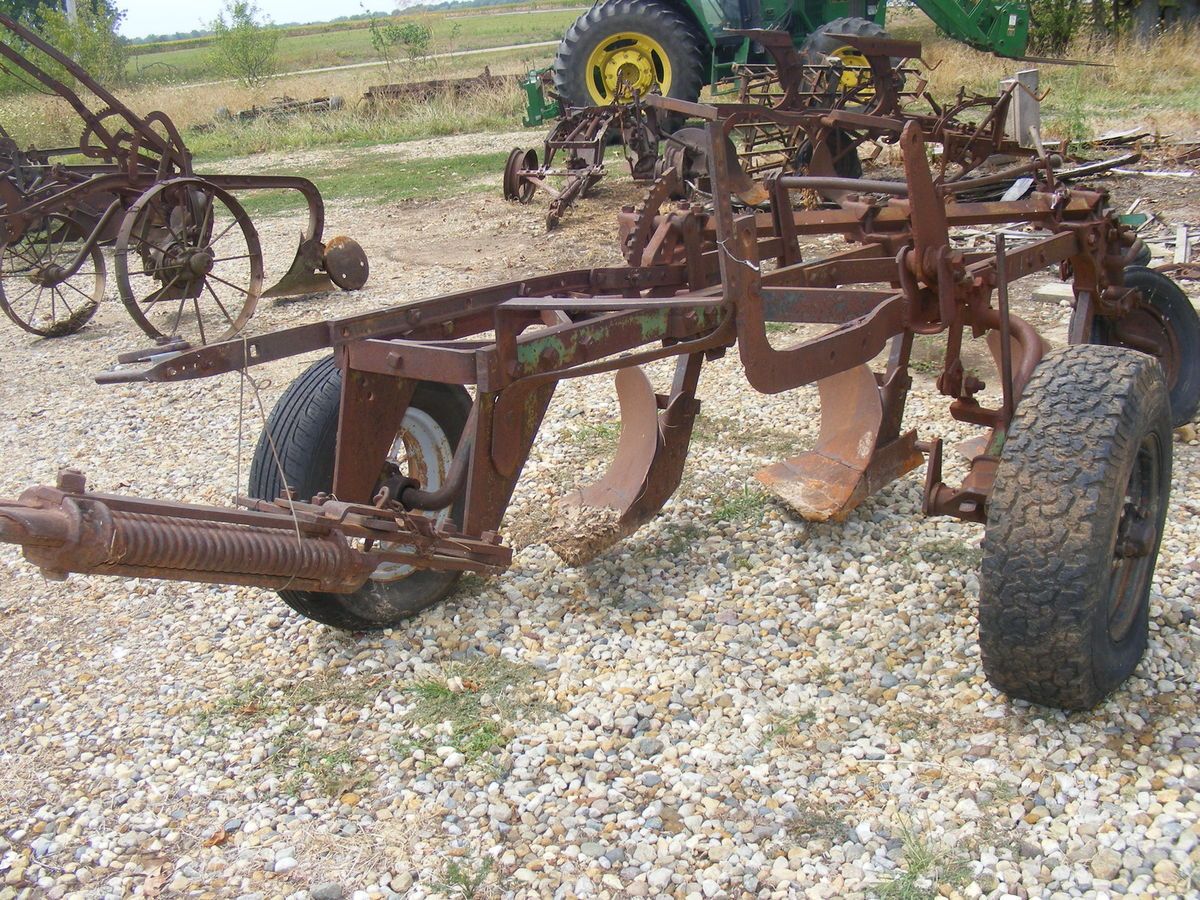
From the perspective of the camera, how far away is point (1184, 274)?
6.45m

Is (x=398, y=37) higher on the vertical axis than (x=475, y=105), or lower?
higher

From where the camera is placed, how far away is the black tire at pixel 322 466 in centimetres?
321

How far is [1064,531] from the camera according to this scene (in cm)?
258

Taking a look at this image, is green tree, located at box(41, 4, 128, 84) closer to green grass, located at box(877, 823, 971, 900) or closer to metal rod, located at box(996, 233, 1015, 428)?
metal rod, located at box(996, 233, 1015, 428)

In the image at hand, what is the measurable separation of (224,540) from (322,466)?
864 mm

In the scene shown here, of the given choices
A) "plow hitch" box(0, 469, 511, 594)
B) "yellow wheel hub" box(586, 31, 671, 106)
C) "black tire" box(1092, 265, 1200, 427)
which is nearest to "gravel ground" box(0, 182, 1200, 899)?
"black tire" box(1092, 265, 1200, 427)

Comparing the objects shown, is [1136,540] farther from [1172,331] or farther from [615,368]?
[1172,331]

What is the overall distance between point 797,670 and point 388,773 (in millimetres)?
1235

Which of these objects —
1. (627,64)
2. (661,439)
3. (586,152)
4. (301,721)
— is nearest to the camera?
(301,721)

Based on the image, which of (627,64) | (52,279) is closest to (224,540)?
(52,279)

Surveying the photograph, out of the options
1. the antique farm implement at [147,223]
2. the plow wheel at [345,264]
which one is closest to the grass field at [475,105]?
the plow wheel at [345,264]

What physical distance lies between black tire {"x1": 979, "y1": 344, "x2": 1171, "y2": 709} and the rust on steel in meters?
0.34

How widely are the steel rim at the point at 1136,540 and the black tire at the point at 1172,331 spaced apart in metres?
1.65

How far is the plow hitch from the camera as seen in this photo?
210cm
